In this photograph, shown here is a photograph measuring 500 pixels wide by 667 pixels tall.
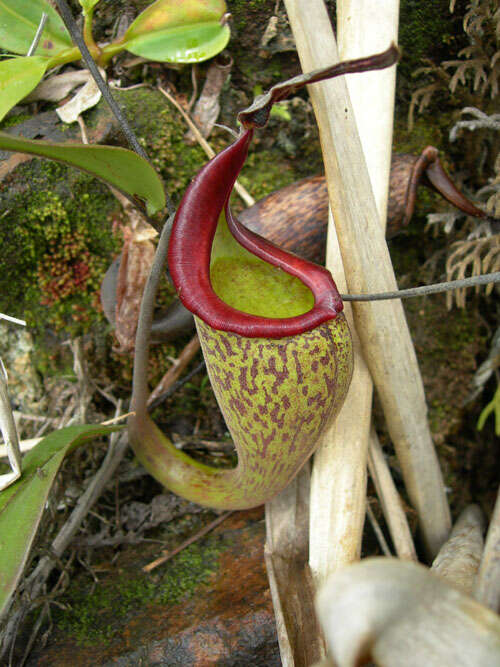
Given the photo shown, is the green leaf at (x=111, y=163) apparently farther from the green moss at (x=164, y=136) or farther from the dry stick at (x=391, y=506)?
the dry stick at (x=391, y=506)

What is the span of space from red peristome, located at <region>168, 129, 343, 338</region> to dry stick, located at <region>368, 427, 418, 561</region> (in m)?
0.48

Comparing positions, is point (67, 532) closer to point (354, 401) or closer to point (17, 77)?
point (354, 401)

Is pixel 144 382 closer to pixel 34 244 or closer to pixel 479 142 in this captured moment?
pixel 34 244

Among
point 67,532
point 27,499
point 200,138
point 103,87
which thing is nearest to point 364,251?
point 103,87

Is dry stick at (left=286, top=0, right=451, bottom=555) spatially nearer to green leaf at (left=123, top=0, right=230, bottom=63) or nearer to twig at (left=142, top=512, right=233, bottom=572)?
green leaf at (left=123, top=0, right=230, bottom=63)

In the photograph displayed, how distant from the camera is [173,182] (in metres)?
1.32

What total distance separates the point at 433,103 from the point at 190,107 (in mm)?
669

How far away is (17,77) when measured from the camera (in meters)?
1.03

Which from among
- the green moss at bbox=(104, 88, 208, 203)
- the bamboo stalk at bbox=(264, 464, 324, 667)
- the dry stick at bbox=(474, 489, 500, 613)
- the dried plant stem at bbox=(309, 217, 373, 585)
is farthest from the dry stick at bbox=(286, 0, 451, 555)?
the green moss at bbox=(104, 88, 208, 203)

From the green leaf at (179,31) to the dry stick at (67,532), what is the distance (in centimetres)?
86

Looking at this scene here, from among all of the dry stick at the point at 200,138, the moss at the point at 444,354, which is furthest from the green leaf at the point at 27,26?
the moss at the point at 444,354

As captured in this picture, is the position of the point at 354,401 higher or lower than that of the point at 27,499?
lower

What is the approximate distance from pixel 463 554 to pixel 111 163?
92cm

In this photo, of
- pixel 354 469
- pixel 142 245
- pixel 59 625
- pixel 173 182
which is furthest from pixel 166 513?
pixel 173 182
